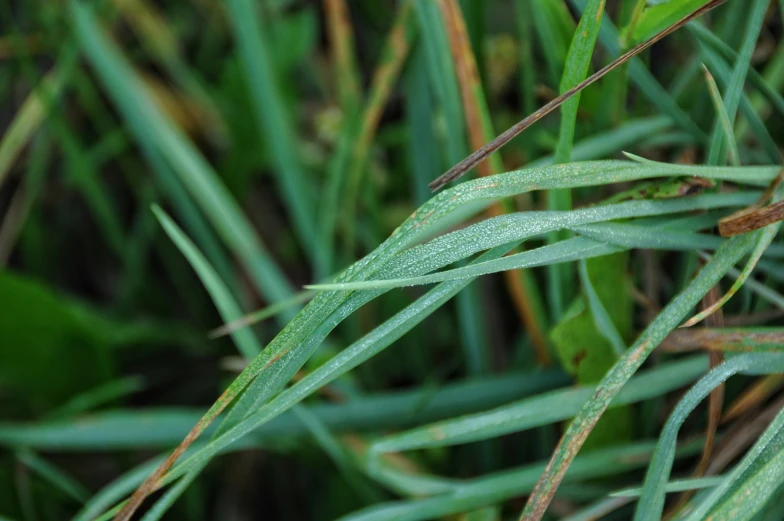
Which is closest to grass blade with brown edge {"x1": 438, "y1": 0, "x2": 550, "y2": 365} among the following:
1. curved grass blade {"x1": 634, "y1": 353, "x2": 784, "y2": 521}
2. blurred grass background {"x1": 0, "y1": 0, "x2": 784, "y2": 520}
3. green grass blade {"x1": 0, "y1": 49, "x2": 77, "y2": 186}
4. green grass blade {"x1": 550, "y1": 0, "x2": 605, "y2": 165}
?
blurred grass background {"x1": 0, "y1": 0, "x2": 784, "y2": 520}

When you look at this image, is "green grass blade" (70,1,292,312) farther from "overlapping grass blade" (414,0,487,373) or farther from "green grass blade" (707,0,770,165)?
"green grass blade" (707,0,770,165)

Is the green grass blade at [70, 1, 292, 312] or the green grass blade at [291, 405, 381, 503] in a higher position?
the green grass blade at [70, 1, 292, 312]

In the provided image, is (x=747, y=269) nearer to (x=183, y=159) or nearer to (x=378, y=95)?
(x=378, y=95)

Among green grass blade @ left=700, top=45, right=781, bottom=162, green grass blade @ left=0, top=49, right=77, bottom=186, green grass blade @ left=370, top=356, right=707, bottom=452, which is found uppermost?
green grass blade @ left=0, top=49, right=77, bottom=186

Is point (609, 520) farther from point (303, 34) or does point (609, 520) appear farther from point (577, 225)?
point (303, 34)

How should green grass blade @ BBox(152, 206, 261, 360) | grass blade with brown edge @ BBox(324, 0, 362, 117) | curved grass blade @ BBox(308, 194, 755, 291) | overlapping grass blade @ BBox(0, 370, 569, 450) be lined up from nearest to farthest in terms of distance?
curved grass blade @ BBox(308, 194, 755, 291), green grass blade @ BBox(152, 206, 261, 360), overlapping grass blade @ BBox(0, 370, 569, 450), grass blade with brown edge @ BBox(324, 0, 362, 117)

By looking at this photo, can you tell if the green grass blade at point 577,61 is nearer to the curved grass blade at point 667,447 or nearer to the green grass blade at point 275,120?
the curved grass blade at point 667,447
